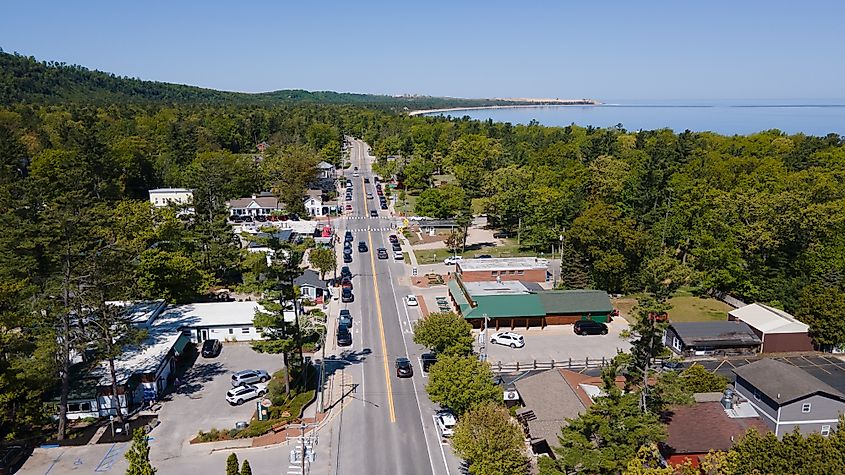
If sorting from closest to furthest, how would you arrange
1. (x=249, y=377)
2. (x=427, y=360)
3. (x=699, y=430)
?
(x=699, y=430), (x=249, y=377), (x=427, y=360)

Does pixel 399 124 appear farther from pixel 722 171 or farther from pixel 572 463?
pixel 572 463

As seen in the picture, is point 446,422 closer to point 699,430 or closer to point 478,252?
point 699,430

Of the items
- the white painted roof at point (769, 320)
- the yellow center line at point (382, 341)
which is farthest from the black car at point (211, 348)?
the white painted roof at point (769, 320)

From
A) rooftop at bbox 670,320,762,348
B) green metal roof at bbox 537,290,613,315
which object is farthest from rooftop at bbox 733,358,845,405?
green metal roof at bbox 537,290,613,315

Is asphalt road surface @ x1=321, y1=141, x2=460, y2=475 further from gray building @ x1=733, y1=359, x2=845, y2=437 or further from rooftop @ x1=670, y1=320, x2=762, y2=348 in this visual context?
rooftop @ x1=670, y1=320, x2=762, y2=348

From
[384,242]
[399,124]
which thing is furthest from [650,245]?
[399,124]

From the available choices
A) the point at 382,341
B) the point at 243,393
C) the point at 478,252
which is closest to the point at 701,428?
the point at 382,341

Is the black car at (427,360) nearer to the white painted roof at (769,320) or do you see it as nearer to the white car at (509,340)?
the white car at (509,340)
